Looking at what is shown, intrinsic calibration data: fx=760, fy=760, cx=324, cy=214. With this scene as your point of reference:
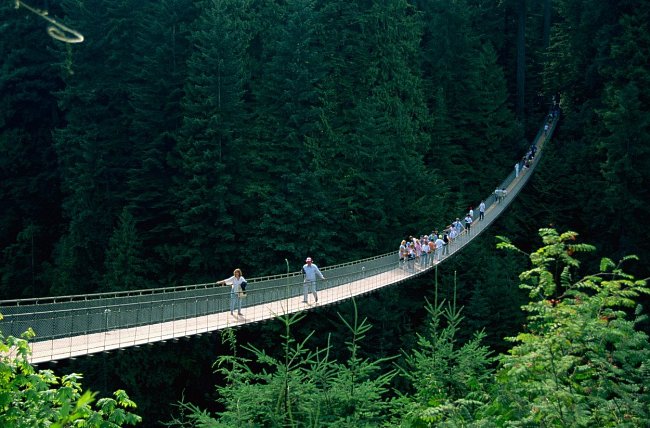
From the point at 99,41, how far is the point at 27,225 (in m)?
7.79

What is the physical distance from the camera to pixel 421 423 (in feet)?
27.1

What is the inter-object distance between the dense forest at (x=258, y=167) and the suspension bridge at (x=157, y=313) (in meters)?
6.33

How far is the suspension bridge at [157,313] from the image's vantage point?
11.4 metres

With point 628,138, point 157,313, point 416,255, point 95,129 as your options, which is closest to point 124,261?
point 95,129

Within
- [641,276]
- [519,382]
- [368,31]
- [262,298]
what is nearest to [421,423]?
[519,382]

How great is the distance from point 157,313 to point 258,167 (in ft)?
51.0

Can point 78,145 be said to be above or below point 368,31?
below

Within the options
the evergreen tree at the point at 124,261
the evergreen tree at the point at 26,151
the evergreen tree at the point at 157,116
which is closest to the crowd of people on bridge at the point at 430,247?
the evergreen tree at the point at 124,261

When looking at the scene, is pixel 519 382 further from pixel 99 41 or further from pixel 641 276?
pixel 99 41

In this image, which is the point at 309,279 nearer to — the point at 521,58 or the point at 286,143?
the point at 286,143

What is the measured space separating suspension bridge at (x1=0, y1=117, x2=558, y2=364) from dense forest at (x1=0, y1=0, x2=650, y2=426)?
633 centimetres

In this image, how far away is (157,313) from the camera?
1351 centimetres

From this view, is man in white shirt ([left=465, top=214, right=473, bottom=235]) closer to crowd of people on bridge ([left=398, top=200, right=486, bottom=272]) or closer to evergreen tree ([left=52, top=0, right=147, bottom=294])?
crowd of people on bridge ([left=398, top=200, right=486, bottom=272])

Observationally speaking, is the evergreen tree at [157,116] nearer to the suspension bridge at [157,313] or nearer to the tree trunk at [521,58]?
the suspension bridge at [157,313]
